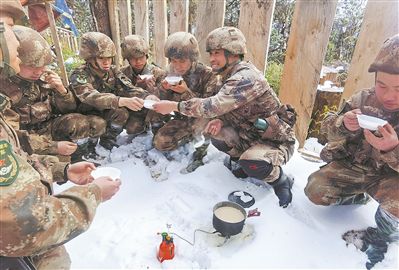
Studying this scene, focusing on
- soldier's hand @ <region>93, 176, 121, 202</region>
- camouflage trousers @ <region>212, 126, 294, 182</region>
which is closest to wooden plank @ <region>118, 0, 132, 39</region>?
camouflage trousers @ <region>212, 126, 294, 182</region>

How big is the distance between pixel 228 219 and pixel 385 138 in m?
1.25

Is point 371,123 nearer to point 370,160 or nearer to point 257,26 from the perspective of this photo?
point 370,160

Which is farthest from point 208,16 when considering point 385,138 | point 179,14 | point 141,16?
point 385,138

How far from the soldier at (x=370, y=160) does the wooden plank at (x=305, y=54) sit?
1.22m

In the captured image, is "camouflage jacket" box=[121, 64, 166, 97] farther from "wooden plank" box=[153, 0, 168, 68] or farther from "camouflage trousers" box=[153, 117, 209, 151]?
"wooden plank" box=[153, 0, 168, 68]

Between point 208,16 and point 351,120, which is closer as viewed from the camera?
point 351,120

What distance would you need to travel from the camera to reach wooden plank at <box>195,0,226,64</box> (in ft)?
13.0

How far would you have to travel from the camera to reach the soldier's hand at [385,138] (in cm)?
196

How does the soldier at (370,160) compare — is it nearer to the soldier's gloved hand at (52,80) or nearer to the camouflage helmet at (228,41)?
the camouflage helmet at (228,41)

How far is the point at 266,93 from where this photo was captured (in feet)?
9.71

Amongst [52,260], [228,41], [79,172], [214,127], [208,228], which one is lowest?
[208,228]

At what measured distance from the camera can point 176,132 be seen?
350cm

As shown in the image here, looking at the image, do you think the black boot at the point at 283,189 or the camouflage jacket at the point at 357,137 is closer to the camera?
the camouflage jacket at the point at 357,137

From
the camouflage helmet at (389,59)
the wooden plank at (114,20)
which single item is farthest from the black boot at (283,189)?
the wooden plank at (114,20)
